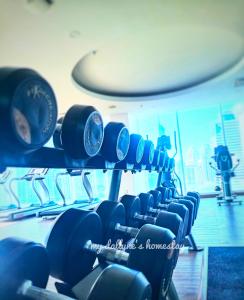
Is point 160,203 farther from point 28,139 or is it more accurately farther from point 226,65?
point 226,65

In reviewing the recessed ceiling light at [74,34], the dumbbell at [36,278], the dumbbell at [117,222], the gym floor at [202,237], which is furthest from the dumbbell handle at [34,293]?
the recessed ceiling light at [74,34]

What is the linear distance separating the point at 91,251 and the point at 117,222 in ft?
0.98

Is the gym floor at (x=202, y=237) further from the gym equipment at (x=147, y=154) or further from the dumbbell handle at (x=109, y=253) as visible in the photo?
the gym equipment at (x=147, y=154)

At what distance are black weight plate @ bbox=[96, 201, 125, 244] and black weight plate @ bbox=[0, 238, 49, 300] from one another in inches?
16.8

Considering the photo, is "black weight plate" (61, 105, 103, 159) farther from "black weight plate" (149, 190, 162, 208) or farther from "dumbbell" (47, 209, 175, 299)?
"black weight plate" (149, 190, 162, 208)

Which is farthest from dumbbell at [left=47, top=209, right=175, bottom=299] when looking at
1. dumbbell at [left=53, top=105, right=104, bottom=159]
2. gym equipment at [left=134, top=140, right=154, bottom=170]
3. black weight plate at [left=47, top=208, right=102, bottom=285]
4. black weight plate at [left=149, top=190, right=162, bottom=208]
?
black weight plate at [left=149, top=190, right=162, bottom=208]

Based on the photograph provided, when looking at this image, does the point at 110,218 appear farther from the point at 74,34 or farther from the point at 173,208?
the point at 74,34

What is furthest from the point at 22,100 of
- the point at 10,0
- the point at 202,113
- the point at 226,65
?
the point at 202,113

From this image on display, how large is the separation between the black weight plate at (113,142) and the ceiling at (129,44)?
1816 millimetres

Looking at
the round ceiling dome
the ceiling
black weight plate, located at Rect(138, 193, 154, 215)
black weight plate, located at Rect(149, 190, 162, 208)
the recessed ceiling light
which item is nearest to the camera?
black weight plate, located at Rect(138, 193, 154, 215)

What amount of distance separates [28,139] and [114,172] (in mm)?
1057

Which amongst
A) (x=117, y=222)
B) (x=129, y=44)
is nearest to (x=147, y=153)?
(x=117, y=222)

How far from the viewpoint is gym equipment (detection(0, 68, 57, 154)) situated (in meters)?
0.51

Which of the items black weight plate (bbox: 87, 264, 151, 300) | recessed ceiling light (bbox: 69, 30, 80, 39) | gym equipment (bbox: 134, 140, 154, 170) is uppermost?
recessed ceiling light (bbox: 69, 30, 80, 39)
